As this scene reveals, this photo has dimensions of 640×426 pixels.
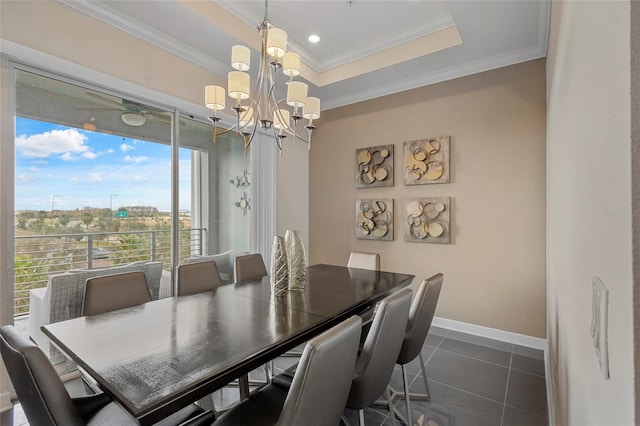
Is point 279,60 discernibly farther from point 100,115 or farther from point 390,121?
point 390,121

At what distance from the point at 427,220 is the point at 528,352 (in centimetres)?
164

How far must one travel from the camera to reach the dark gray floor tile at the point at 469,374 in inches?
92.7

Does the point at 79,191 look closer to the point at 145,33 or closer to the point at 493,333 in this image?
the point at 145,33

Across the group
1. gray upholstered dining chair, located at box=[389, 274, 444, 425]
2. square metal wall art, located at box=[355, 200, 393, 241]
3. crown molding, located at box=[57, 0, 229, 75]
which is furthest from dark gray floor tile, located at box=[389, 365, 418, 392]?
crown molding, located at box=[57, 0, 229, 75]

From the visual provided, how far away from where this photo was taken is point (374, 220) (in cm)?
409

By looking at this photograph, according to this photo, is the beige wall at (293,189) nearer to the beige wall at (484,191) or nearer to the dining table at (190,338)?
the beige wall at (484,191)

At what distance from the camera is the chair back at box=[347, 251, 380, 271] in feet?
10.3

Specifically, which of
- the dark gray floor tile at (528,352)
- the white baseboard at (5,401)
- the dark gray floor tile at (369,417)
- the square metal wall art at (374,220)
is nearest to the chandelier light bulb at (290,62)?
the square metal wall art at (374,220)

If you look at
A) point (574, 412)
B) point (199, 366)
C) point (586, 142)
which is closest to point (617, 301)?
point (586, 142)

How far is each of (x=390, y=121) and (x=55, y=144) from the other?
357 centimetres

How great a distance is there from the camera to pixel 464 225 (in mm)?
3465

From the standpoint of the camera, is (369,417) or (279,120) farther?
(279,120)

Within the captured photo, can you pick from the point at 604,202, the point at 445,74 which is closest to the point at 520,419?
the point at 604,202

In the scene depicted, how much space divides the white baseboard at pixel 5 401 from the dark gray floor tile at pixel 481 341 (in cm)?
386
